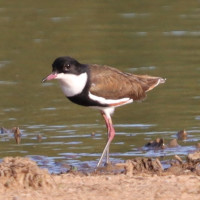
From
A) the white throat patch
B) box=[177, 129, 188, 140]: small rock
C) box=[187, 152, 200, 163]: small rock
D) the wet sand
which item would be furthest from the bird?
the wet sand

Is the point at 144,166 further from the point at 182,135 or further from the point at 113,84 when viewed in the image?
the point at 182,135

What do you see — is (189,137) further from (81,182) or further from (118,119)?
(81,182)

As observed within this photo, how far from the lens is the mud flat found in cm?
846

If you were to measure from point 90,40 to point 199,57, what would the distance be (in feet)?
9.50

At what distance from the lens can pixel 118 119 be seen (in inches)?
535

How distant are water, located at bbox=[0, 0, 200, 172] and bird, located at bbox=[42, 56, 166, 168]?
2.07 ft

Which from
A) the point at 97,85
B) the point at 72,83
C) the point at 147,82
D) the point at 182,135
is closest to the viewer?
the point at 72,83

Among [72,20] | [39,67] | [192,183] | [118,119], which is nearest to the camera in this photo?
[192,183]

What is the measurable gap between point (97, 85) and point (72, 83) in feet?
1.37

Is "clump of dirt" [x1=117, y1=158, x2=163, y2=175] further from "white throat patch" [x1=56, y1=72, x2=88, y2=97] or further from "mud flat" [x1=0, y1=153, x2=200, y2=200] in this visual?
"white throat patch" [x1=56, y1=72, x2=88, y2=97]

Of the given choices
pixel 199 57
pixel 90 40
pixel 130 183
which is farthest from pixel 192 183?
pixel 90 40

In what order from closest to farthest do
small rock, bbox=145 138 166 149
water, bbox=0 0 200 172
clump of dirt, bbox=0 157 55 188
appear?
clump of dirt, bbox=0 157 55 188 → small rock, bbox=145 138 166 149 → water, bbox=0 0 200 172

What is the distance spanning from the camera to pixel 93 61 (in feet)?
56.2

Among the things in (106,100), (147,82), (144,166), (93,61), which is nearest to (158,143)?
(106,100)
